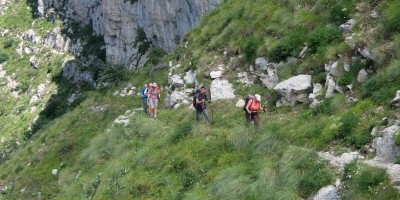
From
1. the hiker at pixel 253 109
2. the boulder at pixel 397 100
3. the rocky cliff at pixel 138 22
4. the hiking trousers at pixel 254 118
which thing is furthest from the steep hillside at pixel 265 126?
the rocky cliff at pixel 138 22

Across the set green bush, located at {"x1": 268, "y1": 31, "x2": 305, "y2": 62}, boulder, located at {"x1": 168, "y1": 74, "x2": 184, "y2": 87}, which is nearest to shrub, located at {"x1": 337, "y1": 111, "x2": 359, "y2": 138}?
green bush, located at {"x1": 268, "y1": 31, "x2": 305, "y2": 62}

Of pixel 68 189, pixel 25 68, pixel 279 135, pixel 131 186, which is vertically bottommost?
pixel 25 68

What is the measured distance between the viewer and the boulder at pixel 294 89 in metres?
13.4

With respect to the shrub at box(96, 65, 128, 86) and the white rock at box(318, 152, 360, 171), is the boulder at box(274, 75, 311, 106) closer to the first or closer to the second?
the white rock at box(318, 152, 360, 171)

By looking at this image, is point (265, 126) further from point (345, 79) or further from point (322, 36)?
point (322, 36)

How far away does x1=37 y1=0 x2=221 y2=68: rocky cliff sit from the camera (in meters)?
33.8

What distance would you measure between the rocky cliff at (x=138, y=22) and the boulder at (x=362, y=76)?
16.9m

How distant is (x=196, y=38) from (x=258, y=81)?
705cm

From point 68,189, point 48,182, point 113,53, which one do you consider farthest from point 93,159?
point 113,53

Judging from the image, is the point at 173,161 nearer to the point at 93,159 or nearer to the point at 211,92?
the point at 211,92

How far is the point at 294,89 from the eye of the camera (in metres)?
13.6

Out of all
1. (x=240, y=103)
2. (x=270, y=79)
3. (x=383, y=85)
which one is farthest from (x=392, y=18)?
(x=240, y=103)

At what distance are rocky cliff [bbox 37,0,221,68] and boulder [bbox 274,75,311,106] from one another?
48.4 ft

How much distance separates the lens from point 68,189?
17250 millimetres
